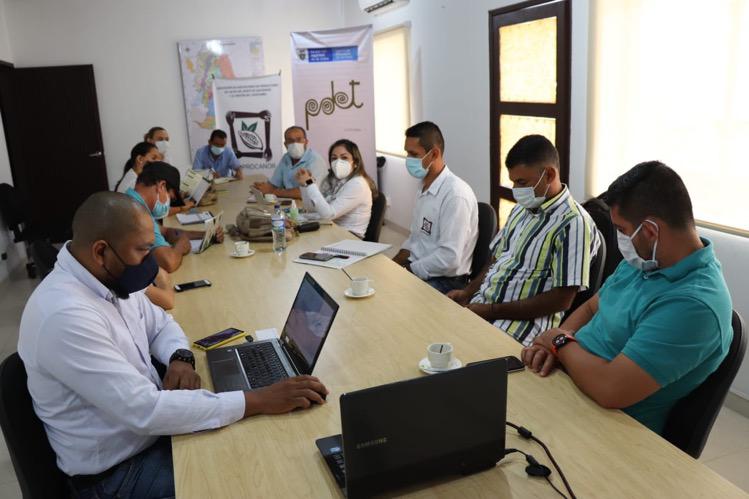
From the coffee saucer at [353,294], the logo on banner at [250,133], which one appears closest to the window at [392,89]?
the logo on banner at [250,133]

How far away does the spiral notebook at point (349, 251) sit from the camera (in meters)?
3.08

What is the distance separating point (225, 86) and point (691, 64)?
5906mm

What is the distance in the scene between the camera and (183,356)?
1.92 metres

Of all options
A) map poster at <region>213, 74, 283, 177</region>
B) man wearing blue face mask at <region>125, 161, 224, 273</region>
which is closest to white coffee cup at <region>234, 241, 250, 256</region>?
Answer: man wearing blue face mask at <region>125, 161, 224, 273</region>

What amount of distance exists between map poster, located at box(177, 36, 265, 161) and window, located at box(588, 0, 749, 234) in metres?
5.39

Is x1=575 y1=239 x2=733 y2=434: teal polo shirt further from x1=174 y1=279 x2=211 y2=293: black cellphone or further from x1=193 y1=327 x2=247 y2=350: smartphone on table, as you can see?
x1=174 y1=279 x2=211 y2=293: black cellphone

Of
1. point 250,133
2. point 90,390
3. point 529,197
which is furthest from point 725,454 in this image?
point 250,133

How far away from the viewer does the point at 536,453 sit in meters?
1.41

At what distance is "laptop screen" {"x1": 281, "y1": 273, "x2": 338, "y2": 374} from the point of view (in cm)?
175

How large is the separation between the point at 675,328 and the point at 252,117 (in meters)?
7.07

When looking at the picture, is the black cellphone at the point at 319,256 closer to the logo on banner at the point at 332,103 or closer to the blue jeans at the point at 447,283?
the blue jeans at the point at 447,283

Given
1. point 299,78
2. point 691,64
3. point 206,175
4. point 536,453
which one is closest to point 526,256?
point 536,453

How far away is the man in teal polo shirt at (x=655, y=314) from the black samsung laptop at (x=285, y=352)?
663 millimetres

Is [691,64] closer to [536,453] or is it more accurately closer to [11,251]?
[536,453]
